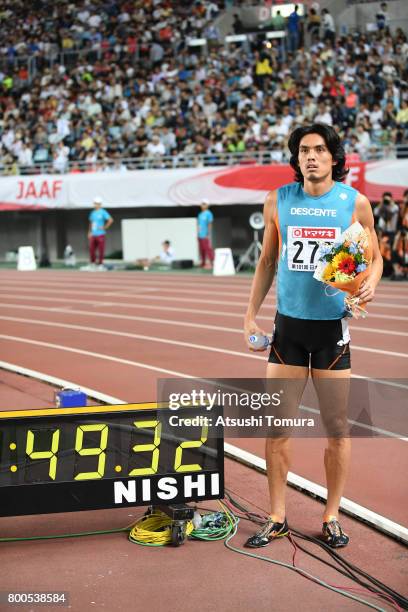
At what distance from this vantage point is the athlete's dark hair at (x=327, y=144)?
15.5ft

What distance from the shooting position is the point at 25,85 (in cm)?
3331

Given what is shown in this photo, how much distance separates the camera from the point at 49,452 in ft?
16.1

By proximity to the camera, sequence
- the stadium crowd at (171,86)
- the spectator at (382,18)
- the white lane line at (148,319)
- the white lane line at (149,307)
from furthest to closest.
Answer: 1. the spectator at (382,18)
2. the stadium crowd at (171,86)
3. the white lane line at (149,307)
4. the white lane line at (148,319)

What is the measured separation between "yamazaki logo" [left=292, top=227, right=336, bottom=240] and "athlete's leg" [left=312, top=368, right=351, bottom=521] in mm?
661

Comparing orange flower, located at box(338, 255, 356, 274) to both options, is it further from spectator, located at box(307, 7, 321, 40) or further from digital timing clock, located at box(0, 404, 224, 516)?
spectator, located at box(307, 7, 321, 40)

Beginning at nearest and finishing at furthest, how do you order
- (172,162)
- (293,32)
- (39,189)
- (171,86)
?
(172,162) < (39,189) < (293,32) < (171,86)

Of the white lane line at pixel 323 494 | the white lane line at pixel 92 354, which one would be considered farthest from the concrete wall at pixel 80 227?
the white lane line at pixel 323 494

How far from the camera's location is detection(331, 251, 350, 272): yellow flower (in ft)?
14.9

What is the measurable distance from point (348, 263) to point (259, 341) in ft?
Answer: 2.03

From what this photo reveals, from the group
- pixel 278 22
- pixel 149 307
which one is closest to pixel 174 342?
pixel 149 307

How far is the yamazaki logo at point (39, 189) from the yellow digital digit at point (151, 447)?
2293cm

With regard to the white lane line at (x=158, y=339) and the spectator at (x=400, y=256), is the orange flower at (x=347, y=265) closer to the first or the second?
the white lane line at (x=158, y=339)

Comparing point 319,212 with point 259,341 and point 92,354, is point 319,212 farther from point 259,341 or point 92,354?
point 92,354

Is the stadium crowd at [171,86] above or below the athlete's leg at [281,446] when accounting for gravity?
above
